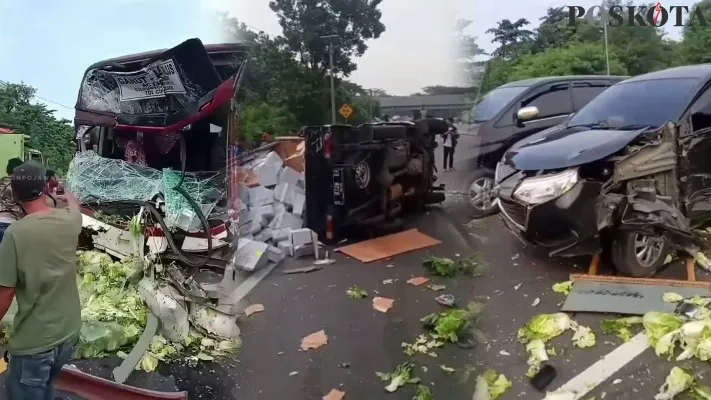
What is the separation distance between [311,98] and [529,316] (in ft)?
2.78

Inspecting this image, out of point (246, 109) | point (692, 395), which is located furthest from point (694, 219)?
point (246, 109)

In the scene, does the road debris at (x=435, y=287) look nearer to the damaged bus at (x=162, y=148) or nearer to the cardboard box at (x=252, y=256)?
the cardboard box at (x=252, y=256)

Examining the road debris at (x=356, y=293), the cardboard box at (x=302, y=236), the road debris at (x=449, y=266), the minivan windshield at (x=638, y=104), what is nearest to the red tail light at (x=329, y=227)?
the cardboard box at (x=302, y=236)

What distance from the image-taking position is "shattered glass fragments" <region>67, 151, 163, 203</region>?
2465mm

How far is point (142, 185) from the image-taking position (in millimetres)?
2473

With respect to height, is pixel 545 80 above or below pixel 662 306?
above

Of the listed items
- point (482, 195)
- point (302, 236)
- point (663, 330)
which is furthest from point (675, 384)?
point (302, 236)

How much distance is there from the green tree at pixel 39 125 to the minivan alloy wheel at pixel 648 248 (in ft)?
6.92

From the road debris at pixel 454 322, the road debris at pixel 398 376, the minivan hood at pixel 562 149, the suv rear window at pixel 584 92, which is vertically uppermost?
the suv rear window at pixel 584 92

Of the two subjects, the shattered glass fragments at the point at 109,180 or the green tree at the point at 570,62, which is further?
the shattered glass fragments at the point at 109,180

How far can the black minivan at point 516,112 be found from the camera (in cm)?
175

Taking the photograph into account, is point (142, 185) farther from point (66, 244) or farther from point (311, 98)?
point (311, 98)

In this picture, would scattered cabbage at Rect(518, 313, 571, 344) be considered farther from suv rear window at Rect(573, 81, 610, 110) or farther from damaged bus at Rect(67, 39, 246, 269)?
damaged bus at Rect(67, 39, 246, 269)

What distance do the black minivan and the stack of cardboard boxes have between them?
46 centimetres
